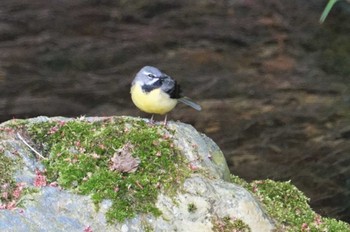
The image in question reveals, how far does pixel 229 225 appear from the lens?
4.03m

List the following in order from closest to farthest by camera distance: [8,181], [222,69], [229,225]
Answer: [8,181] → [229,225] → [222,69]

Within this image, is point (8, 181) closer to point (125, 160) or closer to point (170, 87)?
point (125, 160)

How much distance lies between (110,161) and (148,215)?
0.44 meters

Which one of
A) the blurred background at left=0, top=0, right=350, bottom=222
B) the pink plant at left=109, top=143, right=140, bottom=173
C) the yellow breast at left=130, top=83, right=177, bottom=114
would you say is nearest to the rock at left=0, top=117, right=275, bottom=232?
the pink plant at left=109, top=143, right=140, bottom=173

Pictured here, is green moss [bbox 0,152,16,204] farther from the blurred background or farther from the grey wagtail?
the blurred background

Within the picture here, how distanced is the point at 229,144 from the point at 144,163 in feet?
17.5

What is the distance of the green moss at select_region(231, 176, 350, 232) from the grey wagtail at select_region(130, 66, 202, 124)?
80cm

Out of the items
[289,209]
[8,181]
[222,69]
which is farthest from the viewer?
[222,69]

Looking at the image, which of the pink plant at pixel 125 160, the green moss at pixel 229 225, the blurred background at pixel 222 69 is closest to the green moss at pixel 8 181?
the pink plant at pixel 125 160

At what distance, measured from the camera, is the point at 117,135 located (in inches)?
171

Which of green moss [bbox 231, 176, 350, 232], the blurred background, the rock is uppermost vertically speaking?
the rock

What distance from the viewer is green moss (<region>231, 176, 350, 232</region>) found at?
458 centimetres

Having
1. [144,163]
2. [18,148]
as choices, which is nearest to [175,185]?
[144,163]

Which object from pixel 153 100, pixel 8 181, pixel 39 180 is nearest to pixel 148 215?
pixel 39 180
